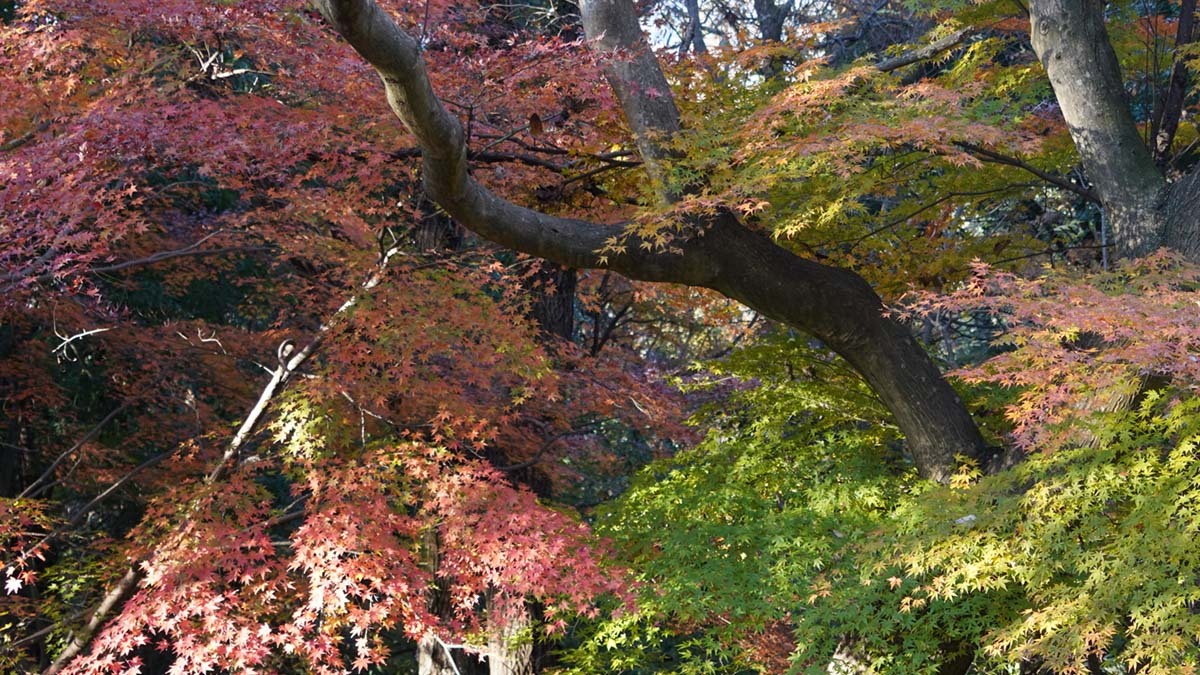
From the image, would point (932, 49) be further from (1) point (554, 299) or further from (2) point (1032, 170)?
(1) point (554, 299)

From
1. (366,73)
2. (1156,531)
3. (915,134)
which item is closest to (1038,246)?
(915,134)

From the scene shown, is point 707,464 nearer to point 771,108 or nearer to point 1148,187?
point 771,108

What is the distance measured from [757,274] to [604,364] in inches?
79.7

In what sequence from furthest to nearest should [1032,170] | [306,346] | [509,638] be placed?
1. [509,638]
2. [306,346]
3. [1032,170]

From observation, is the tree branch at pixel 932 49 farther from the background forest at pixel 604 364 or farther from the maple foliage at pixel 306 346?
the maple foliage at pixel 306 346

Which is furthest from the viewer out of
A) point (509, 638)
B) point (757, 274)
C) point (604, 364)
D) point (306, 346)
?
point (604, 364)

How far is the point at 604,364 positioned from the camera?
23.3 ft

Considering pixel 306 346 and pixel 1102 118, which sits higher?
pixel 306 346

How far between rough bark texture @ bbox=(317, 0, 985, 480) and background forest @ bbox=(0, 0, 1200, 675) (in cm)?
2

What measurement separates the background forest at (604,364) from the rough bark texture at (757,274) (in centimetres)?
2

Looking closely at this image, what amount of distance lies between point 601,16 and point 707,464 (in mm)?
2780

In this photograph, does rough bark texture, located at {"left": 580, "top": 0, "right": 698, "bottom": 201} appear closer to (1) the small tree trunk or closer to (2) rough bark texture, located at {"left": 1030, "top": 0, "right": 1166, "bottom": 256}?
(2) rough bark texture, located at {"left": 1030, "top": 0, "right": 1166, "bottom": 256}

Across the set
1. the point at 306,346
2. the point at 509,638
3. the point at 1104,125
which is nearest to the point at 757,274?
the point at 1104,125

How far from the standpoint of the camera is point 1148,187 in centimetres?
486
